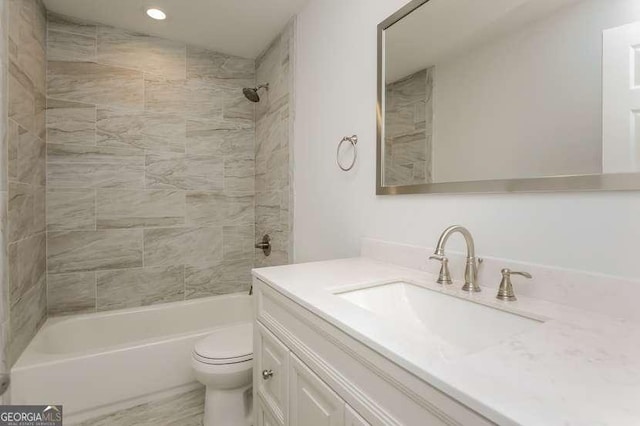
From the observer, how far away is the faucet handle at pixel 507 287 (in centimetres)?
81

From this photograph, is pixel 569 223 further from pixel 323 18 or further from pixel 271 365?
pixel 323 18

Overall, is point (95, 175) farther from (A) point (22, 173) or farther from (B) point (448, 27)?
(B) point (448, 27)

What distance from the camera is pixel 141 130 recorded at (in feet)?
7.50

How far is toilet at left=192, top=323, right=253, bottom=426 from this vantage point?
152cm

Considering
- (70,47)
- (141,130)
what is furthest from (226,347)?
(70,47)

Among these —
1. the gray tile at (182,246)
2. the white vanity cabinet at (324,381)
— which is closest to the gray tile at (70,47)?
the gray tile at (182,246)

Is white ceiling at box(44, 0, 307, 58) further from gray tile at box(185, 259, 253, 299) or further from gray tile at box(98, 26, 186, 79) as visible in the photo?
gray tile at box(185, 259, 253, 299)

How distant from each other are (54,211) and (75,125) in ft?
1.98

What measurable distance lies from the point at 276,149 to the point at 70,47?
1.53m

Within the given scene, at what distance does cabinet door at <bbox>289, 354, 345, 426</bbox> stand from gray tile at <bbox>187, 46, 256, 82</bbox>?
7.89 ft

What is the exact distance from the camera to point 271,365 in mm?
1051

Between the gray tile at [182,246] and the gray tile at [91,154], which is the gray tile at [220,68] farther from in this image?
the gray tile at [182,246]

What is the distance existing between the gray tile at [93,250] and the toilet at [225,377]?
3.49 feet

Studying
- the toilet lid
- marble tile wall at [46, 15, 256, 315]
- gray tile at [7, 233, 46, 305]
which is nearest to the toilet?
the toilet lid
